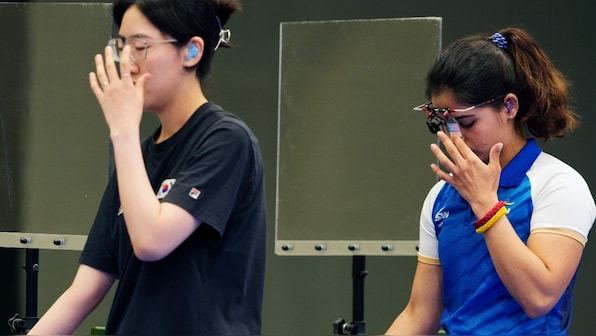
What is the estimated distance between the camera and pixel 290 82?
3619 millimetres

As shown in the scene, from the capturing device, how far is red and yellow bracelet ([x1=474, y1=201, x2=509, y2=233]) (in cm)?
191

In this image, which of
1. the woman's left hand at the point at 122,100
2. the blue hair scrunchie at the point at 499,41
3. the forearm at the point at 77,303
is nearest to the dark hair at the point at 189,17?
the woman's left hand at the point at 122,100

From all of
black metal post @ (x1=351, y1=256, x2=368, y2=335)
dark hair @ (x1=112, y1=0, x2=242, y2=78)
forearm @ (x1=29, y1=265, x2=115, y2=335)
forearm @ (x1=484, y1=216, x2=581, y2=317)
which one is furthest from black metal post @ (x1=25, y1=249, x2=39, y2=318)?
forearm @ (x1=484, y1=216, x2=581, y2=317)

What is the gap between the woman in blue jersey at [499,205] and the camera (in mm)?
1896

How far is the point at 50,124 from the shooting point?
3.59 metres

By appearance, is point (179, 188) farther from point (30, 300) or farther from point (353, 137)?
point (30, 300)

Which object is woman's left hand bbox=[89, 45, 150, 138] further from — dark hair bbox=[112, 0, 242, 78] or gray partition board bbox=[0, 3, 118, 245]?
gray partition board bbox=[0, 3, 118, 245]

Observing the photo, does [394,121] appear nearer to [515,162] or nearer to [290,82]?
[290,82]

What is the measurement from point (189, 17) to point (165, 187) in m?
0.34

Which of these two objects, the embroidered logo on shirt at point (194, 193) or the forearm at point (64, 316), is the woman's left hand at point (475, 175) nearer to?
the embroidered logo on shirt at point (194, 193)

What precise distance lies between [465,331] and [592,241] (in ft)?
8.49

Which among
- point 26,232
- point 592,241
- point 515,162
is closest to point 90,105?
point 26,232

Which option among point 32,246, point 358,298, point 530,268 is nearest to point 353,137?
point 358,298

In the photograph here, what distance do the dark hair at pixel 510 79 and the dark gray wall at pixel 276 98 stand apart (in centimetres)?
233
